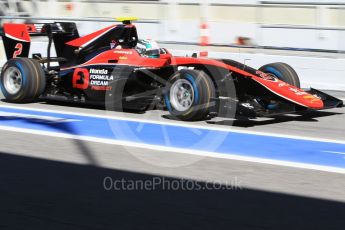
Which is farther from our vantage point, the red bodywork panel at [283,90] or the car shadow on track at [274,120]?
the car shadow on track at [274,120]

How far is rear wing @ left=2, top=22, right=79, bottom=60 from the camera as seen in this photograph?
11.0 m

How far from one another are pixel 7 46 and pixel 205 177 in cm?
Answer: 622

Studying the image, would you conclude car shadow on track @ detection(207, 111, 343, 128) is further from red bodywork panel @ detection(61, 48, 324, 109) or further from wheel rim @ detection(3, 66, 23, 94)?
wheel rim @ detection(3, 66, 23, 94)

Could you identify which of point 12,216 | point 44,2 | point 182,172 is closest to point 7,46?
point 182,172

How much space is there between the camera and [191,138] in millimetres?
8023

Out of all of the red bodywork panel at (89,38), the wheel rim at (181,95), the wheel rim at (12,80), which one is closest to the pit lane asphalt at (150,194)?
the wheel rim at (181,95)

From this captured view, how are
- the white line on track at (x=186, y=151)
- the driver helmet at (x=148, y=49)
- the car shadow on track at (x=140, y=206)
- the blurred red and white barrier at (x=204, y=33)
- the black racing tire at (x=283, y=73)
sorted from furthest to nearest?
the blurred red and white barrier at (x=204, y=33)
the black racing tire at (x=283, y=73)
the driver helmet at (x=148, y=49)
the white line on track at (x=186, y=151)
the car shadow on track at (x=140, y=206)

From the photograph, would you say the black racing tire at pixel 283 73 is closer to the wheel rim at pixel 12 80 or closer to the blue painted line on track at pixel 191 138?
the blue painted line on track at pixel 191 138

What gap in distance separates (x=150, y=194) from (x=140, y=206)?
36cm

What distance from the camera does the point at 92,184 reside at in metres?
5.79

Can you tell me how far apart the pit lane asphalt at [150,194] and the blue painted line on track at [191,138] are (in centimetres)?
49

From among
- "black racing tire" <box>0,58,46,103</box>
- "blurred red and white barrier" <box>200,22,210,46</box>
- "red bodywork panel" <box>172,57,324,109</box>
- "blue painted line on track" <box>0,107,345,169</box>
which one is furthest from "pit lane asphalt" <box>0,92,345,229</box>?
"blurred red and white barrier" <box>200,22,210,46</box>

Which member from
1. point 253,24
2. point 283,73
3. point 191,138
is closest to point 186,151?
point 191,138

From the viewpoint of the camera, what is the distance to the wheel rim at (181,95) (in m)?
8.94
